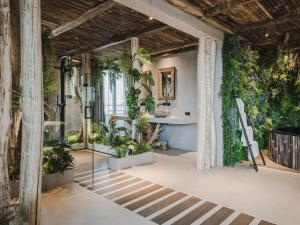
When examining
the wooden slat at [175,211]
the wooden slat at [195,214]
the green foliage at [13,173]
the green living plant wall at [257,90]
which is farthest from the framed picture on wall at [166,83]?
the green foliage at [13,173]

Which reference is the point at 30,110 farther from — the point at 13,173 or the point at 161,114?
the point at 161,114

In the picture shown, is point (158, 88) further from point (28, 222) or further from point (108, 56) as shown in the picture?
point (28, 222)

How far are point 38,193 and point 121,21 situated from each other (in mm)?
3763

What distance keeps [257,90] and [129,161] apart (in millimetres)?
3419

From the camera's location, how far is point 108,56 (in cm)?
693

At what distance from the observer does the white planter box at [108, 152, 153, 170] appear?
4859 millimetres

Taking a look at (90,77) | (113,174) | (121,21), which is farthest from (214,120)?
(90,77)

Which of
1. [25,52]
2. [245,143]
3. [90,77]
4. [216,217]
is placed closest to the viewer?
[25,52]

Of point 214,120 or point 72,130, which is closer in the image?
point 214,120

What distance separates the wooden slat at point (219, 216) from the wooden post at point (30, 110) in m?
1.82

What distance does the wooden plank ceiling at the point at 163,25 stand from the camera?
392cm

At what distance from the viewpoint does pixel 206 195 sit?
3463 millimetres

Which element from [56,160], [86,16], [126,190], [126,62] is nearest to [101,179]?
[126,190]

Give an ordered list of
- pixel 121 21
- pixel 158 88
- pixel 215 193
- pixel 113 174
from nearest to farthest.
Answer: pixel 215 193 → pixel 113 174 → pixel 121 21 → pixel 158 88
